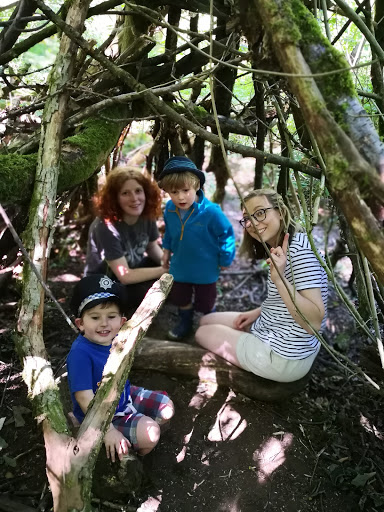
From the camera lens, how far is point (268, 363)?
282cm

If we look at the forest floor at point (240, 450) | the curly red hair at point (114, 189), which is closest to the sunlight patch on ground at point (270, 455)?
the forest floor at point (240, 450)

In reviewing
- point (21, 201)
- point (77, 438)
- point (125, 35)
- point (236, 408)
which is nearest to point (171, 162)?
point (125, 35)

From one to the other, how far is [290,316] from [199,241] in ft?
3.79

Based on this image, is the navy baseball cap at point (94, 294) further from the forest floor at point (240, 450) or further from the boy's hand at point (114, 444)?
the forest floor at point (240, 450)

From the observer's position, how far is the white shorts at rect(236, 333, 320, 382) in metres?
2.80

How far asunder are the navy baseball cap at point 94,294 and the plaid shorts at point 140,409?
65 cm

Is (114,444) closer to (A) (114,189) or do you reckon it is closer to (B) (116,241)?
(B) (116,241)

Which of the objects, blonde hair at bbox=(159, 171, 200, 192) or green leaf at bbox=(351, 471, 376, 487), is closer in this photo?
green leaf at bbox=(351, 471, 376, 487)

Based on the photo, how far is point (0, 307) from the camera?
362cm

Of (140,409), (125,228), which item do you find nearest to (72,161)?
(125,228)

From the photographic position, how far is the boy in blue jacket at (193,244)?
333cm

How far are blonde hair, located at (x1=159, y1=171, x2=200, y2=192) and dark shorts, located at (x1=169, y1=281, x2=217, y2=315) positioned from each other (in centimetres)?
104

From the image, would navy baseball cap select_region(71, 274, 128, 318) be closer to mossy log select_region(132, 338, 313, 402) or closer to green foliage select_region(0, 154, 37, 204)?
green foliage select_region(0, 154, 37, 204)

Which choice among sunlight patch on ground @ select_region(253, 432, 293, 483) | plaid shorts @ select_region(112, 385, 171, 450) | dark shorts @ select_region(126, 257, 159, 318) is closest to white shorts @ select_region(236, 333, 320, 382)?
sunlight patch on ground @ select_region(253, 432, 293, 483)
